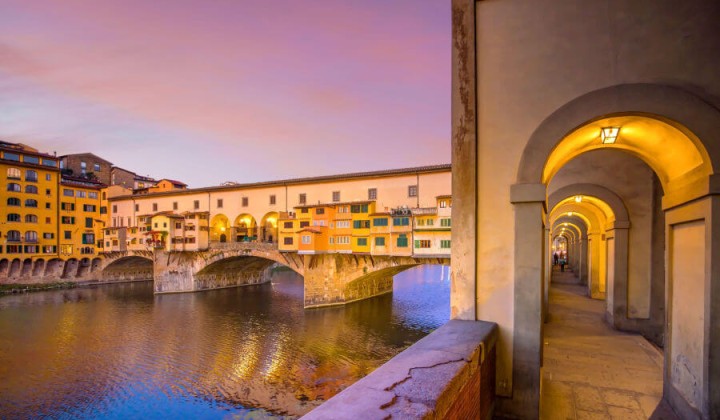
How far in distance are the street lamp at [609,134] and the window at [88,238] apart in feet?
221

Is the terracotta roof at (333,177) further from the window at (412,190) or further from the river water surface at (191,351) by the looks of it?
the river water surface at (191,351)

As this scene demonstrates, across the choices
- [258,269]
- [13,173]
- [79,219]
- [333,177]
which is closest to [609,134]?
[333,177]

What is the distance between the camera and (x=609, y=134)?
6285 mm

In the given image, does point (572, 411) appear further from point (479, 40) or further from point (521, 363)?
point (479, 40)

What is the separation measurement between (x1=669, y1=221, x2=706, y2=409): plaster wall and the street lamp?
177 centimetres

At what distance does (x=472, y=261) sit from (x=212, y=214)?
4841 cm

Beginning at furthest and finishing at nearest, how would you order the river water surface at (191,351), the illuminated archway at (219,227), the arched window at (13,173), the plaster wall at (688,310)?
the illuminated archway at (219,227)
the arched window at (13,173)
the river water surface at (191,351)
the plaster wall at (688,310)

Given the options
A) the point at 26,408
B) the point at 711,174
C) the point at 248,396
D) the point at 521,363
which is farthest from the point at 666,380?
the point at 26,408

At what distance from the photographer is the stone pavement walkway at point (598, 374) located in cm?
577

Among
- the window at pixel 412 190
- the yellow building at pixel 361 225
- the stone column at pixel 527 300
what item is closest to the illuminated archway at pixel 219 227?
the yellow building at pixel 361 225

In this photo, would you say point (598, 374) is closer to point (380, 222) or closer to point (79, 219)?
point (380, 222)

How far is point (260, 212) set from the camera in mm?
45625

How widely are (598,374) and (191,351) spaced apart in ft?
80.1

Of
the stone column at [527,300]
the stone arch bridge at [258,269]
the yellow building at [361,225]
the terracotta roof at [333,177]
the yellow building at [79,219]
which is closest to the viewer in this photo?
the stone column at [527,300]
